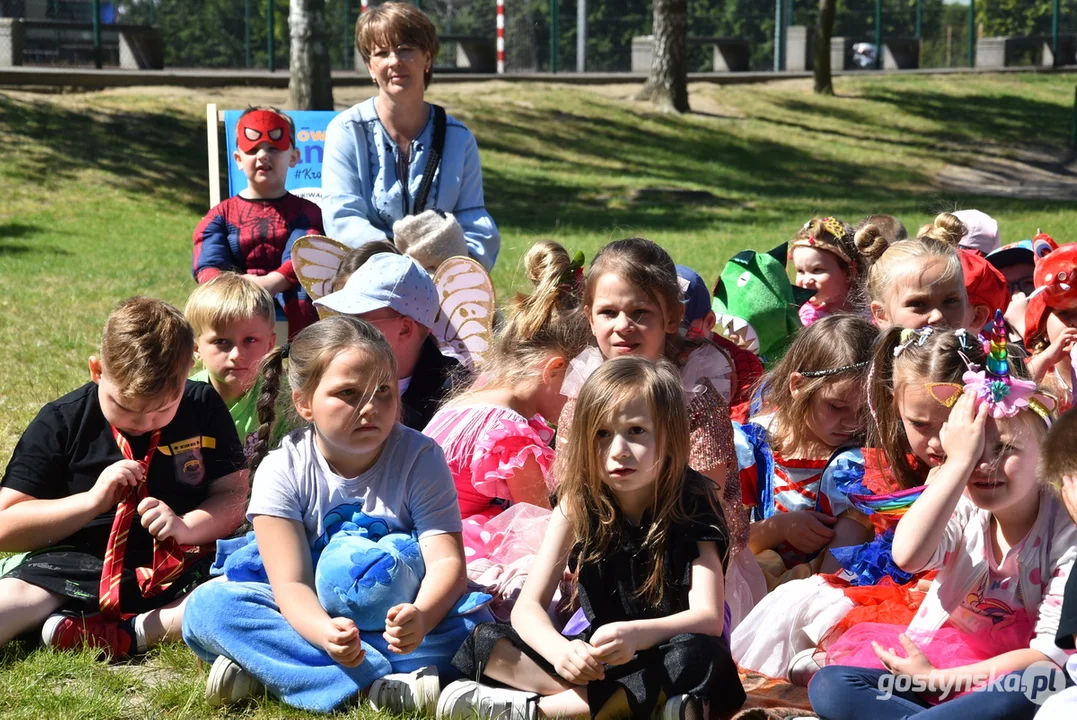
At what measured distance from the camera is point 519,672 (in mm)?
3266

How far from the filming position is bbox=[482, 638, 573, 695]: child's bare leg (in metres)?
3.25

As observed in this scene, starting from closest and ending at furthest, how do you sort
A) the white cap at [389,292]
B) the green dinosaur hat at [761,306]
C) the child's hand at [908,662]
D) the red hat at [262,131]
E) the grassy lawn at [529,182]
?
the child's hand at [908,662]
the white cap at [389,292]
the green dinosaur hat at [761,306]
the red hat at [262,131]
the grassy lawn at [529,182]

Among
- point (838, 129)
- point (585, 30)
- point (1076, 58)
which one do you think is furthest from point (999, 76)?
point (585, 30)

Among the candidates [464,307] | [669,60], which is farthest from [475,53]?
[464,307]

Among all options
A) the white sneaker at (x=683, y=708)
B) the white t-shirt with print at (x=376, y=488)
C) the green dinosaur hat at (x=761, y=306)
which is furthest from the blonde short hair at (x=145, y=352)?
the green dinosaur hat at (x=761, y=306)

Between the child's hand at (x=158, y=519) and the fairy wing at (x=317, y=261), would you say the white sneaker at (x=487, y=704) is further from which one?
the fairy wing at (x=317, y=261)

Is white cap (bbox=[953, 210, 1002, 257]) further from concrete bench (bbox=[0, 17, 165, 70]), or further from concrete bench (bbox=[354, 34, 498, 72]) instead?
concrete bench (bbox=[354, 34, 498, 72])

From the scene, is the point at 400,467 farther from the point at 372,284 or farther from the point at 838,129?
the point at 838,129

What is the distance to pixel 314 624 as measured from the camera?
319 cm

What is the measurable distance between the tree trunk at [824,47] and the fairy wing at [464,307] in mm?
20839

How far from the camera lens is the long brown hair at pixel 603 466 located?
3.16 metres

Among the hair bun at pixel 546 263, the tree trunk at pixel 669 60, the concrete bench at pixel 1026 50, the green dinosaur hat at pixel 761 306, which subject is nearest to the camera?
the hair bun at pixel 546 263

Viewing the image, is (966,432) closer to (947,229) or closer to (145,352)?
(145,352)

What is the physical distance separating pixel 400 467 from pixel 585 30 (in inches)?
1177
